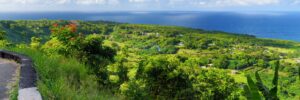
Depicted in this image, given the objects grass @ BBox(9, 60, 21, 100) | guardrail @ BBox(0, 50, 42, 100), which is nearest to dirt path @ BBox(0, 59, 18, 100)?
grass @ BBox(9, 60, 21, 100)

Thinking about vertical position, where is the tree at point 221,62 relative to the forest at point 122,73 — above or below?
below

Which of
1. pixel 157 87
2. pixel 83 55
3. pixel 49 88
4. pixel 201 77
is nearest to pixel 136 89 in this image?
pixel 83 55

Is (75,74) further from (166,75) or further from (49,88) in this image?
(166,75)

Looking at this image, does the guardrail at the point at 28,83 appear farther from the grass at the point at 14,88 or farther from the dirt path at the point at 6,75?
the dirt path at the point at 6,75

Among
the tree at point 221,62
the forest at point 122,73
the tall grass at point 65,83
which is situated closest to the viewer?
the tall grass at point 65,83

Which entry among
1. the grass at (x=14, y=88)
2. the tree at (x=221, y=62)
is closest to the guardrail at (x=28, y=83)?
the grass at (x=14, y=88)

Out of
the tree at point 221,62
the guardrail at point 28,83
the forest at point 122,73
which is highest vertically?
the guardrail at point 28,83
